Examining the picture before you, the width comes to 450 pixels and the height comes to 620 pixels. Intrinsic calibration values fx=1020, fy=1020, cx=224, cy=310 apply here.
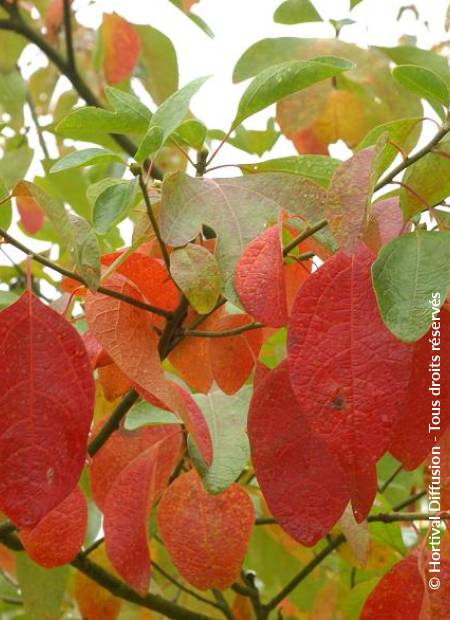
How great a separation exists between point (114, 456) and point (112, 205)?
0.31 meters

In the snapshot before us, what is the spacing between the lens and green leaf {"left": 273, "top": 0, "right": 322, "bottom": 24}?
131 cm

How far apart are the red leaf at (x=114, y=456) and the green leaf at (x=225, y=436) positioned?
62 millimetres

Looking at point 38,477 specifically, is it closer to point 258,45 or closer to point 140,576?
point 140,576

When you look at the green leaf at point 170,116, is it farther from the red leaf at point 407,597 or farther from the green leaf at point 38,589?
the green leaf at point 38,589

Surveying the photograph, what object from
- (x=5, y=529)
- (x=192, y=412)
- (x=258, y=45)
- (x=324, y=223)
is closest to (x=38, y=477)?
(x=192, y=412)

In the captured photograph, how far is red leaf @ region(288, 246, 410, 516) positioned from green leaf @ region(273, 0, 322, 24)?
682 mm

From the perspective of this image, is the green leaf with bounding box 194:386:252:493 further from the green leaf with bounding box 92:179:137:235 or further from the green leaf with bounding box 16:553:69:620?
the green leaf with bounding box 16:553:69:620

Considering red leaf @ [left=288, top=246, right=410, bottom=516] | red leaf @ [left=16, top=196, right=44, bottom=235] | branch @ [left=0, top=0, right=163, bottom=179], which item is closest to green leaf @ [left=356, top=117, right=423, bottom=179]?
red leaf @ [left=288, top=246, right=410, bottom=516]

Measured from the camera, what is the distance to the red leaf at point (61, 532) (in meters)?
0.91

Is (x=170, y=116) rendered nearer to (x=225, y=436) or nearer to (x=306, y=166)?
(x=306, y=166)

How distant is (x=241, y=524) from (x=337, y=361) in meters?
0.34

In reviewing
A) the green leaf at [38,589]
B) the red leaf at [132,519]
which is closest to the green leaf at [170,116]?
the red leaf at [132,519]

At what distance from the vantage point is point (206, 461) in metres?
0.88

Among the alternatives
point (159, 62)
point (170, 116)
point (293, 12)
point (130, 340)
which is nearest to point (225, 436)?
point (130, 340)
